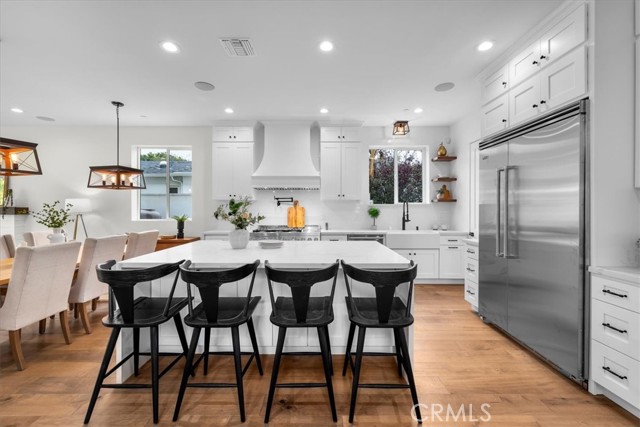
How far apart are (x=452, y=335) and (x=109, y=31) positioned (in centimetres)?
430

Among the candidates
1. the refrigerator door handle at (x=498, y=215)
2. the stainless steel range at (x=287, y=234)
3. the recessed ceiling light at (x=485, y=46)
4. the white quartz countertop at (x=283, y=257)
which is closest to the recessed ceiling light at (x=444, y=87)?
the recessed ceiling light at (x=485, y=46)

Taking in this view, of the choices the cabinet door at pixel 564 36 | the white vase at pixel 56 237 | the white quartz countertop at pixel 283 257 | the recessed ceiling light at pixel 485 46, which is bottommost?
the white quartz countertop at pixel 283 257

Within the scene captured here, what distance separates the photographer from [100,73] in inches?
130

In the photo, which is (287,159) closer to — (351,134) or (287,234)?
(351,134)

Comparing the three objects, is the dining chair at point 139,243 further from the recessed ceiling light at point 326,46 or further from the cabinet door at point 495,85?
the cabinet door at point 495,85

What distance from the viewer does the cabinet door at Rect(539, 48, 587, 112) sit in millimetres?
2035

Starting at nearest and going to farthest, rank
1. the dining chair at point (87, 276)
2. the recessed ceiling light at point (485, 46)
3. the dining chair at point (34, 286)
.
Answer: the dining chair at point (34, 286) < the recessed ceiling light at point (485, 46) < the dining chair at point (87, 276)

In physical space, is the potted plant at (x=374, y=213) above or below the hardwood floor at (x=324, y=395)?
above

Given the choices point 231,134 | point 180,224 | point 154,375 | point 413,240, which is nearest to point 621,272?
point 154,375

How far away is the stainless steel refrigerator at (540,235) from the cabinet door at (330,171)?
2.51m

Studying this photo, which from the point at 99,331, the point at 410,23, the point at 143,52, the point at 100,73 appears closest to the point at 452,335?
the point at 410,23

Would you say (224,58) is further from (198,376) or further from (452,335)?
(452,335)

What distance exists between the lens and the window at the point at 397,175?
18.5ft

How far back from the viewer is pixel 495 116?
3037mm
